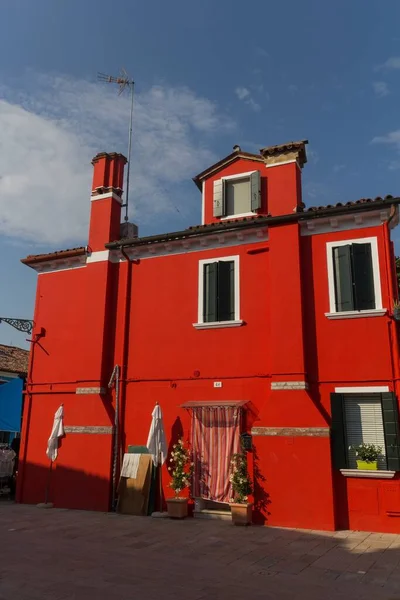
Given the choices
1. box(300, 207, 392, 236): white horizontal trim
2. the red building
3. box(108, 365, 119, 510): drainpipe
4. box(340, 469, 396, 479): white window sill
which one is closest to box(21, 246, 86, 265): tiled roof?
the red building

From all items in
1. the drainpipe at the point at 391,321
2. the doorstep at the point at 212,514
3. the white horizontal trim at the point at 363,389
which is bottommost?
the doorstep at the point at 212,514

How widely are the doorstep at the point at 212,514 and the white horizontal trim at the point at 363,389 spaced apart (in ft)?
11.8

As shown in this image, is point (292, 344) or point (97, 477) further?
point (97, 477)

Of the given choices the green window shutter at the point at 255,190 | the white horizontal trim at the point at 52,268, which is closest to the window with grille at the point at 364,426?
the green window shutter at the point at 255,190

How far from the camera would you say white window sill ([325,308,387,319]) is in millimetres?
10242

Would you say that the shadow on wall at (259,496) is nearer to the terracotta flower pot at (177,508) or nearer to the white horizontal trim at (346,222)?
the terracotta flower pot at (177,508)

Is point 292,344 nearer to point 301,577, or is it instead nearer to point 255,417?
point 255,417

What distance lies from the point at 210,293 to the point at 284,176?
3389 millimetres

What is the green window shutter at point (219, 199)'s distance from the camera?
13062 millimetres

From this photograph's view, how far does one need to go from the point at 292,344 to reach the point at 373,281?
2184 mm

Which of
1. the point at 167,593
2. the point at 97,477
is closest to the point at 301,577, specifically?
the point at 167,593

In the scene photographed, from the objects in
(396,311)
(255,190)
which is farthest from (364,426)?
(255,190)

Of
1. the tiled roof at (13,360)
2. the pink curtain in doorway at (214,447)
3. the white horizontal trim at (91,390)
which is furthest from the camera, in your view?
the tiled roof at (13,360)

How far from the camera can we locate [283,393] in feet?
34.4
